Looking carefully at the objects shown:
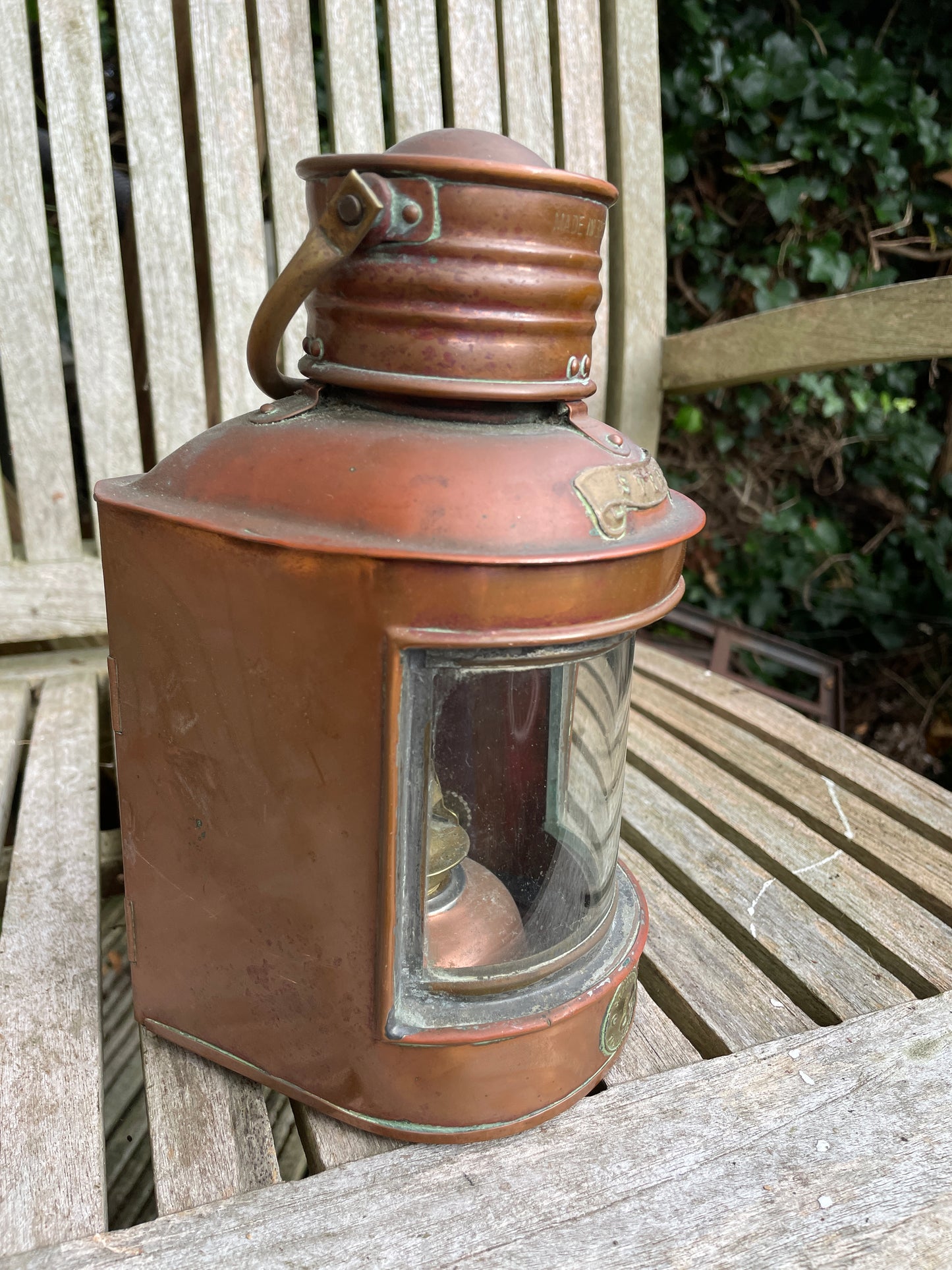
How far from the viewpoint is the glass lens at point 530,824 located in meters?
1.06

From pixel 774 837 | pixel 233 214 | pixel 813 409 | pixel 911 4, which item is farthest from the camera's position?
pixel 813 409

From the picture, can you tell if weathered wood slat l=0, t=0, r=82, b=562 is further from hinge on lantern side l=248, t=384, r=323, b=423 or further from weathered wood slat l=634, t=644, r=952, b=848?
weathered wood slat l=634, t=644, r=952, b=848

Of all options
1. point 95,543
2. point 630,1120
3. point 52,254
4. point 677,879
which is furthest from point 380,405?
point 52,254

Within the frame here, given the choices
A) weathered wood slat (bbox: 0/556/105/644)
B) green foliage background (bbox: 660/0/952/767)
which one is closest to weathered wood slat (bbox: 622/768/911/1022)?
weathered wood slat (bbox: 0/556/105/644)

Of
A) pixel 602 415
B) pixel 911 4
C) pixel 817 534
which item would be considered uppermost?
pixel 911 4

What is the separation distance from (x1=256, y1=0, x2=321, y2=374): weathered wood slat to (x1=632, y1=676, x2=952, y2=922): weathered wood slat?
3.74ft

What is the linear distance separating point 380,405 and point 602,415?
Result: 4.67ft

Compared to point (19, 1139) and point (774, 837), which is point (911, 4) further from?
point (19, 1139)

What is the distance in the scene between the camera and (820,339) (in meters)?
1.90

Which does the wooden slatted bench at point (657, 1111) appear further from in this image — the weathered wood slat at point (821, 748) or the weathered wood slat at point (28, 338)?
the weathered wood slat at point (28, 338)

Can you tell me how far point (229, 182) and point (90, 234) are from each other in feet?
0.96

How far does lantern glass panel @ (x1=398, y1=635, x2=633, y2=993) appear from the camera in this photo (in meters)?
1.02

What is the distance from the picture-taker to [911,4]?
287 cm

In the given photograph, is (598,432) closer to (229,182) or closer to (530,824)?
(530,824)
